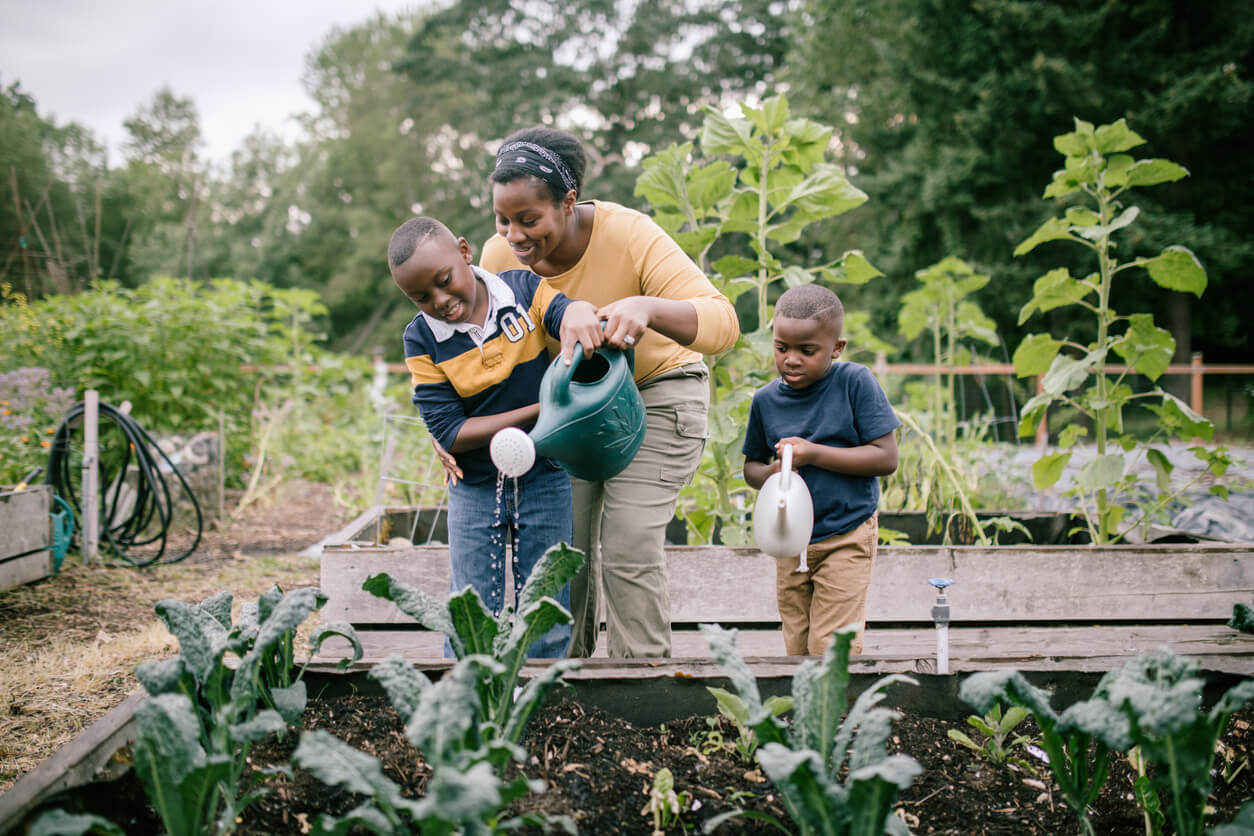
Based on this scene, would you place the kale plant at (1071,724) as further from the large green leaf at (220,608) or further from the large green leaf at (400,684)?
the large green leaf at (220,608)

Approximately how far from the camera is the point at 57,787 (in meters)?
0.91

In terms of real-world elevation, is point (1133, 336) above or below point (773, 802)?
above

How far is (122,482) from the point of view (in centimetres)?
399

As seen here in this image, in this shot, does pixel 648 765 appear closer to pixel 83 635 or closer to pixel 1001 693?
pixel 1001 693

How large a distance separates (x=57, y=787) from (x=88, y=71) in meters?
15.9

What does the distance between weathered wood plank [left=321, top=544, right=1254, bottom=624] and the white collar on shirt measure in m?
0.78

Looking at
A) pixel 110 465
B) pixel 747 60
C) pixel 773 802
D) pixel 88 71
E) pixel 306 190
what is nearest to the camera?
pixel 773 802

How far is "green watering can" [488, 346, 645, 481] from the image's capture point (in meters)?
1.35

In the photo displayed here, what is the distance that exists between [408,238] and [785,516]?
87cm

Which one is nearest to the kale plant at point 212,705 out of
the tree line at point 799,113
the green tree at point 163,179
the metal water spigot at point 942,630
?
the metal water spigot at point 942,630

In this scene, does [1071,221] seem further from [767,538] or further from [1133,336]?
[767,538]

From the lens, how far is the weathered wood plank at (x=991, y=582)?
2.12 meters

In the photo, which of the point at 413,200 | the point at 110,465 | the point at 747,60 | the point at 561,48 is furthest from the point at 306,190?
the point at 110,465

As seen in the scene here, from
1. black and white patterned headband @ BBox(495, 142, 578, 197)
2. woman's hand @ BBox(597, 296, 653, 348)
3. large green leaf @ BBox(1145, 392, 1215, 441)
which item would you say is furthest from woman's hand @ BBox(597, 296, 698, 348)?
large green leaf @ BBox(1145, 392, 1215, 441)
